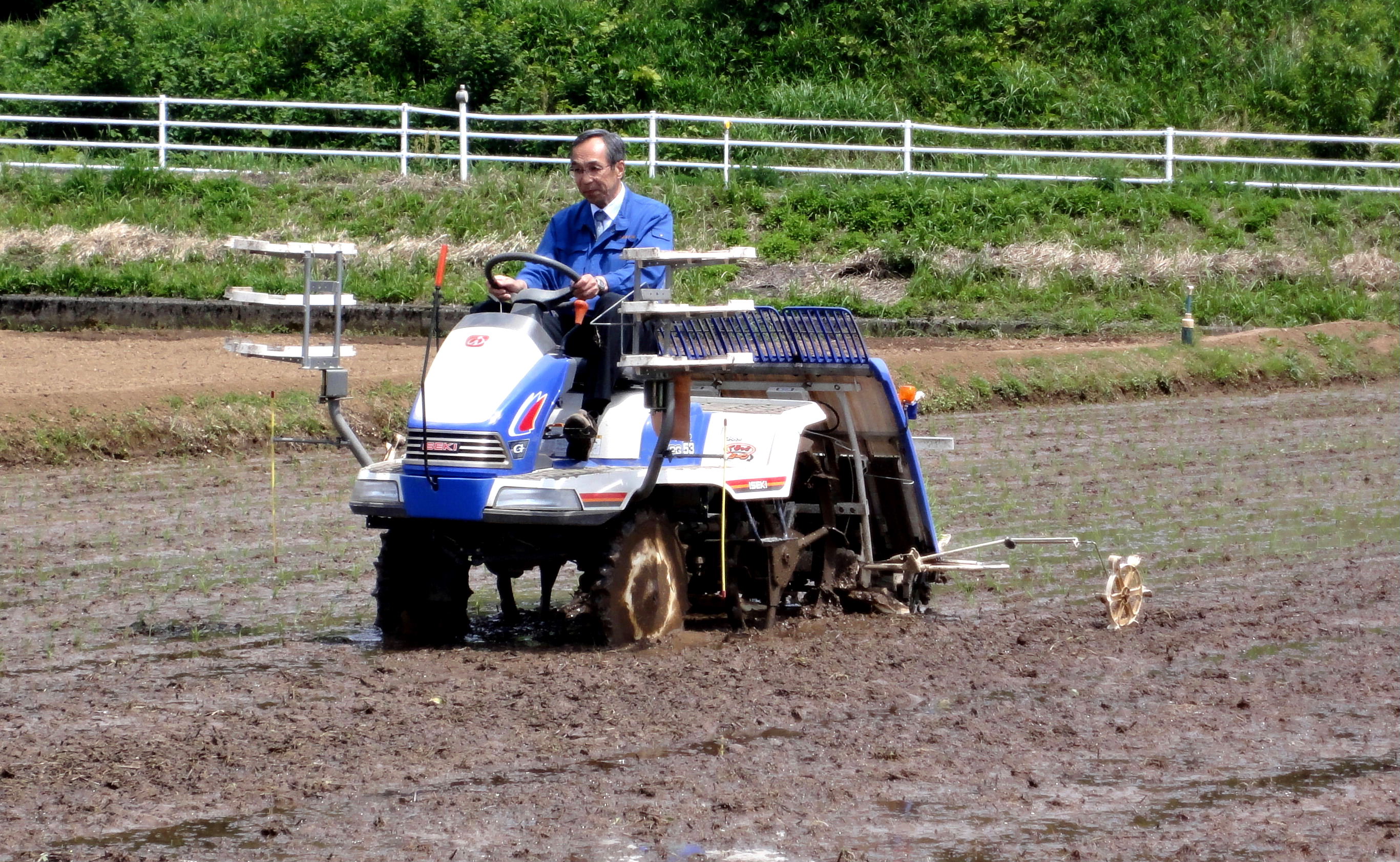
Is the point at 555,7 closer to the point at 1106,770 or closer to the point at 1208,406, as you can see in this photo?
the point at 1208,406

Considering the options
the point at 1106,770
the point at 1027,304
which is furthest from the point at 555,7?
the point at 1106,770

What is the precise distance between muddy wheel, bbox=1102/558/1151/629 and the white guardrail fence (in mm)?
16556

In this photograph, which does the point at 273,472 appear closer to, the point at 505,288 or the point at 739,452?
the point at 505,288

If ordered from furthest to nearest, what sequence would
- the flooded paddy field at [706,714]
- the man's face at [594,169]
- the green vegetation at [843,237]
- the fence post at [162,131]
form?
1. the fence post at [162,131]
2. the green vegetation at [843,237]
3. the man's face at [594,169]
4. the flooded paddy field at [706,714]

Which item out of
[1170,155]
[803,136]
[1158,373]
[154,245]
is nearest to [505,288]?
[1158,373]

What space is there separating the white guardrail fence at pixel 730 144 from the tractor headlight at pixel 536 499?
56.5ft

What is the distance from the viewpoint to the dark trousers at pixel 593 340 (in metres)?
7.04

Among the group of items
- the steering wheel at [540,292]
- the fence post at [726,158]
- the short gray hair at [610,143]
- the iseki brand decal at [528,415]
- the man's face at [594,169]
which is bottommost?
the iseki brand decal at [528,415]

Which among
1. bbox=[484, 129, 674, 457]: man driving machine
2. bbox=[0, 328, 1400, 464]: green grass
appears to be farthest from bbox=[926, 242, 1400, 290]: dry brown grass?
bbox=[484, 129, 674, 457]: man driving machine

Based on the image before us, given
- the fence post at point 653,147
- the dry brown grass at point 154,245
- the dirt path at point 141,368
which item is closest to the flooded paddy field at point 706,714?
the dirt path at point 141,368

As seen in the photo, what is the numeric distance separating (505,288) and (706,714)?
1.99 metres

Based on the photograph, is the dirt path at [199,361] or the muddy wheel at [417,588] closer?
the muddy wheel at [417,588]

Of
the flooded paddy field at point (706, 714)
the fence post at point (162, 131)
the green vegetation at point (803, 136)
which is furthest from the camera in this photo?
the fence post at point (162, 131)

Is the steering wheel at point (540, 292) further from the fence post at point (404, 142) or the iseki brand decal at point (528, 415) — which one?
the fence post at point (404, 142)
